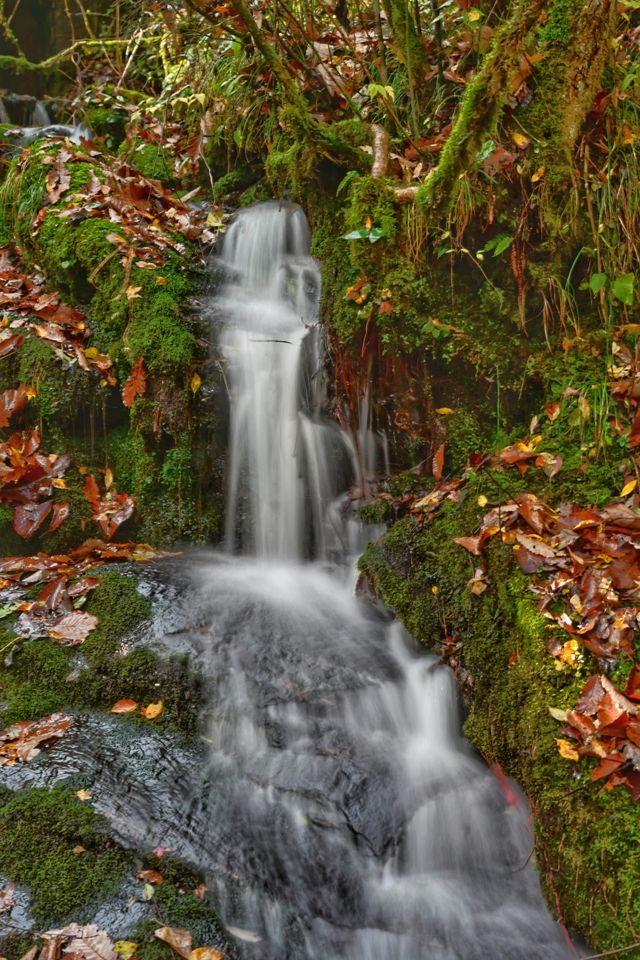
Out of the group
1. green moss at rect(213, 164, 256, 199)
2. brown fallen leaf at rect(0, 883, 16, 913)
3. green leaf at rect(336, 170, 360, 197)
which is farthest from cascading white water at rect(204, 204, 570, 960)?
green moss at rect(213, 164, 256, 199)

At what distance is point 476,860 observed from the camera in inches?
112

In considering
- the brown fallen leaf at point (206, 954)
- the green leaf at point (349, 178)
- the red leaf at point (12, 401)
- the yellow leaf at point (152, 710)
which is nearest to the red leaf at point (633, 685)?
the brown fallen leaf at point (206, 954)

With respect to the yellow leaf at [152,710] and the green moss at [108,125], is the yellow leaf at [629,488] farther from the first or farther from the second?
the green moss at [108,125]

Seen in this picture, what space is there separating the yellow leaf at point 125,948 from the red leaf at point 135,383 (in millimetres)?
3257

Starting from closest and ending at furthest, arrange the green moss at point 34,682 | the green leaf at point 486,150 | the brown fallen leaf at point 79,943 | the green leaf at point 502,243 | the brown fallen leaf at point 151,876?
the brown fallen leaf at point 79,943 < the brown fallen leaf at point 151,876 < the green moss at point 34,682 < the green leaf at point 486,150 < the green leaf at point 502,243

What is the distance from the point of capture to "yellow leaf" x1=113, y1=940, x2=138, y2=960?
2104 mm

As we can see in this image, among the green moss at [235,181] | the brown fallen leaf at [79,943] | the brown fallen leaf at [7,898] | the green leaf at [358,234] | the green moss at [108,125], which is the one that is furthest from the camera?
the green moss at [108,125]

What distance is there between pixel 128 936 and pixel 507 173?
3.94 metres

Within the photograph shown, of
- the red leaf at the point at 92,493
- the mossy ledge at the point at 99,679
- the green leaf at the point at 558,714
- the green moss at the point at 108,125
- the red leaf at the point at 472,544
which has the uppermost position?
the green moss at the point at 108,125

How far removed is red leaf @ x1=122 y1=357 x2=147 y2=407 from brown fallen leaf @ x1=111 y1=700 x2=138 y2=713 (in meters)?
2.13

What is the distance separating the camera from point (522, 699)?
2.85 meters

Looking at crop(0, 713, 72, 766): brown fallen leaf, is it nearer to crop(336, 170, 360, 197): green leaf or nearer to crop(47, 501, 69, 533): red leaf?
crop(47, 501, 69, 533): red leaf

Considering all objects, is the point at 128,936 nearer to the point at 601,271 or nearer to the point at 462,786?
the point at 462,786

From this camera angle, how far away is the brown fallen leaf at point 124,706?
321 cm
